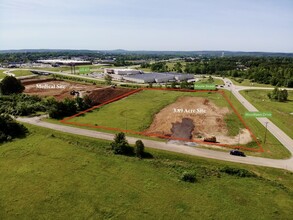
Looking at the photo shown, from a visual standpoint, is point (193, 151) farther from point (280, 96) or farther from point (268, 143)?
point (280, 96)

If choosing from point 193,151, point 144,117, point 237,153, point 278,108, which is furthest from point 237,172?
point 278,108

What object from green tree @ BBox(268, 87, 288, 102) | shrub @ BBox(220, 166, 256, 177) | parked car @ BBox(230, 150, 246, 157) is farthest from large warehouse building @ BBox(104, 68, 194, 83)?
shrub @ BBox(220, 166, 256, 177)

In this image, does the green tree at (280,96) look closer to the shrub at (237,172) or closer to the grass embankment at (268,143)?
the grass embankment at (268,143)

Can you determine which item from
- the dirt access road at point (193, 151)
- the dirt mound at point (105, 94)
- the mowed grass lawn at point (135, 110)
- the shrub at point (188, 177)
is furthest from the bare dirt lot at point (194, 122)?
the dirt mound at point (105, 94)

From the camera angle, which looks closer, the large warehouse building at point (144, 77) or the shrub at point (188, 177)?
the shrub at point (188, 177)

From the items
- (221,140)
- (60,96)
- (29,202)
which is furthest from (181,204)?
(60,96)

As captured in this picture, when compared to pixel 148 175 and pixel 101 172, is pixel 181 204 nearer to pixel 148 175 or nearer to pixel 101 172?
pixel 148 175
